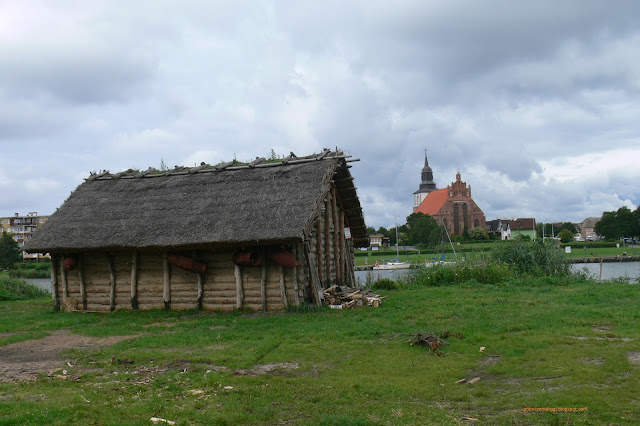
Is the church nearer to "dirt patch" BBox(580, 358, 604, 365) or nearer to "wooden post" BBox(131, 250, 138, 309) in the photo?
"wooden post" BBox(131, 250, 138, 309)

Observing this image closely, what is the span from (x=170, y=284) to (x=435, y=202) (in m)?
118

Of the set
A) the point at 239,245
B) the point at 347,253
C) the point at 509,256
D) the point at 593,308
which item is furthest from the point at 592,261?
the point at 239,245

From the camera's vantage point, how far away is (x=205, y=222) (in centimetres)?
1697

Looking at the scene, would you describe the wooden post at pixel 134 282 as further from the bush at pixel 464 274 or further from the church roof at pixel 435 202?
the church roof at pixel 435 202

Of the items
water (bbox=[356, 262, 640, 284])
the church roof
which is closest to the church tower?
the church roof

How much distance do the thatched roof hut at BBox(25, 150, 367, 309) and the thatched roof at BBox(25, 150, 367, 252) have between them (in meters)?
0.04

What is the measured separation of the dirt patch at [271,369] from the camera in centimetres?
890

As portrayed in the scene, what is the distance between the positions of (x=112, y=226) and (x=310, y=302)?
23.8ft

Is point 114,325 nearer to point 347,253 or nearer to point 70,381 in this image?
point 70,381

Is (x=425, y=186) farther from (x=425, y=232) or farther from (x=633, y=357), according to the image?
(x=633, y=357)

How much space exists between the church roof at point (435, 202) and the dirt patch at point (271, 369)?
116m

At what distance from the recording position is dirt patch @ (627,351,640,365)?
8.63 m

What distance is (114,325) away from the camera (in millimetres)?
15164

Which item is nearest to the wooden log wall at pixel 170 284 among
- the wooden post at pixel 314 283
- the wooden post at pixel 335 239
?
the wooden post at pixel 314 283
